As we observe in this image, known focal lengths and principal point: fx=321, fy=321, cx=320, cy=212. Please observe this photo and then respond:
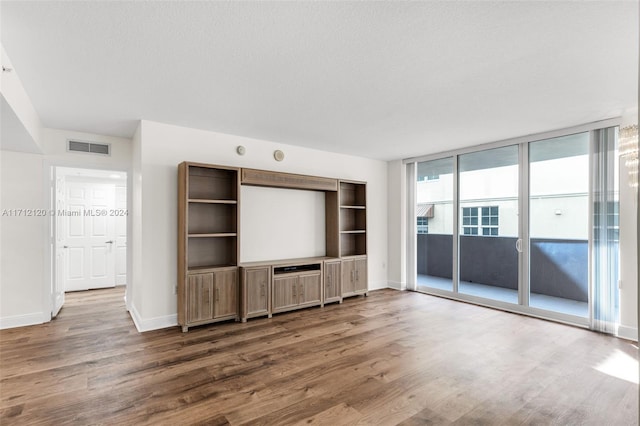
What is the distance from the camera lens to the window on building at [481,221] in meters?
4.95

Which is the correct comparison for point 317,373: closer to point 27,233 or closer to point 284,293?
point 284,293

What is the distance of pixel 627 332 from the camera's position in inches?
142

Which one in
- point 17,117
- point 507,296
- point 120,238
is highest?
point 17,117

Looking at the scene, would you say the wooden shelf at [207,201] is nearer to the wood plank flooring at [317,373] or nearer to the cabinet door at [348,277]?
the wood plank flooring at [317,373]

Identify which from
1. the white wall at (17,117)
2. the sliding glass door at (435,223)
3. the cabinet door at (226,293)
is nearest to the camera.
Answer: the white wall at (17,117)

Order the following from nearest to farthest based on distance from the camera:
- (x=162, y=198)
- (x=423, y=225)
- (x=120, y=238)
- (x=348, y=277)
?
(x=162, y=198) → (x=348, y=277) → (x=423, y=225) → (x=120, y=238)

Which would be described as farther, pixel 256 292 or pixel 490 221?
pixel 490 221

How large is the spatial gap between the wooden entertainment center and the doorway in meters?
2.85

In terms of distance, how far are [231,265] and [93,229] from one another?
13.2 ft

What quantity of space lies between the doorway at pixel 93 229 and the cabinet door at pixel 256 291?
364 centimetres

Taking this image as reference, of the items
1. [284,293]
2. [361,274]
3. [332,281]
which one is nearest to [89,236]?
[284,293]

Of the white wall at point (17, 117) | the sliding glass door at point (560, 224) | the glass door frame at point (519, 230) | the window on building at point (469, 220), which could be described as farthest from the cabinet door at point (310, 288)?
the white wall at point (17, 117)

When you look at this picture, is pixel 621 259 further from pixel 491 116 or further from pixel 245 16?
pixel 245 16

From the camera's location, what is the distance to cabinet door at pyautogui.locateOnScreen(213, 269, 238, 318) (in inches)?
157
